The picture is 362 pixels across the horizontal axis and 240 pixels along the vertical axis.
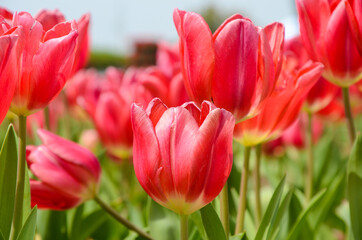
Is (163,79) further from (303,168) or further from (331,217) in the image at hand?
(303,168)

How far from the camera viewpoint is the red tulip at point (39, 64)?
48 cm

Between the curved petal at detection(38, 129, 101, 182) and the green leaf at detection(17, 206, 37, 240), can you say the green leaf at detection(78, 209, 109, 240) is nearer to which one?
the curved petal at detection(38, 129, 101, 182)

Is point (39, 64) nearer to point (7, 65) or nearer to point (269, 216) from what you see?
point (7, 65)

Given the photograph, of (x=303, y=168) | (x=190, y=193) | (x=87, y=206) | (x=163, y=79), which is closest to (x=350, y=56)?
(x=190, y=193)

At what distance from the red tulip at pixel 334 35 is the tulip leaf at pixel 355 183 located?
0.12 metres

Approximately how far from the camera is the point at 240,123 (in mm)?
585

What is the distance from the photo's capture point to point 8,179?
498 mm

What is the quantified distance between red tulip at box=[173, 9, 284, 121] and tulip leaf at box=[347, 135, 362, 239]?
14 cm

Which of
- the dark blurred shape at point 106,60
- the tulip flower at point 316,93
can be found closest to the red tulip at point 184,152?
the tulip flower at point 316,93

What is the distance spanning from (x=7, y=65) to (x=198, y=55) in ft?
0.63

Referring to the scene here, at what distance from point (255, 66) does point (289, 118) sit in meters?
0.12

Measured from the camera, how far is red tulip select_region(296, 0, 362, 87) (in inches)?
23.5

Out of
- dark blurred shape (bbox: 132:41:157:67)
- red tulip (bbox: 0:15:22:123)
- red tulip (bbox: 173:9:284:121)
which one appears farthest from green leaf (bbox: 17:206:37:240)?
dark blurred shape (bbox: 132:41:157:67)

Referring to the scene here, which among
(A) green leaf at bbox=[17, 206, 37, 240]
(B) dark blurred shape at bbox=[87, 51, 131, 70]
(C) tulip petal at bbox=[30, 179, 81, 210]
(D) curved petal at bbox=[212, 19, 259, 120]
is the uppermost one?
(D) curved petal at bbox=[212, 19, 259, 120]
